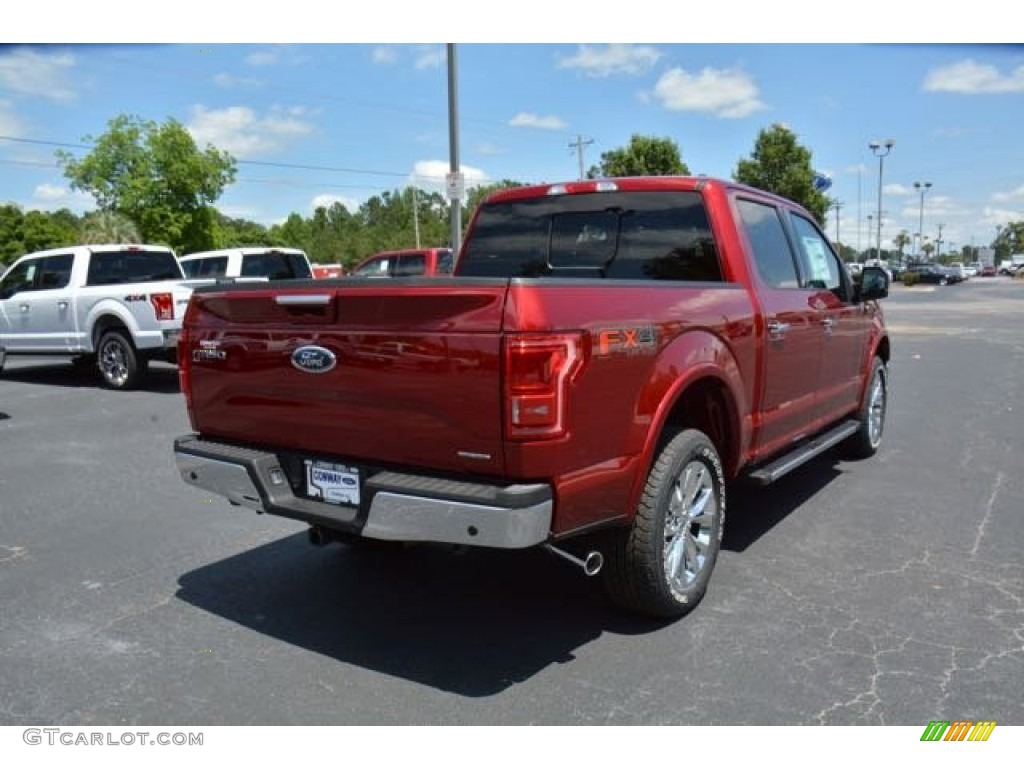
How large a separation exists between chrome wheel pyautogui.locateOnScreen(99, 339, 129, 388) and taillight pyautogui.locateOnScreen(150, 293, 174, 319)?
2.65 ft

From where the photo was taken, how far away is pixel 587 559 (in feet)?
10.9

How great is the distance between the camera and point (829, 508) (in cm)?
550

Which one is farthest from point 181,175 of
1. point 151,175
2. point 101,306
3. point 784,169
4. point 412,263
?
point 784,169

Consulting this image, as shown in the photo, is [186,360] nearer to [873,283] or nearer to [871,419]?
[873,283]

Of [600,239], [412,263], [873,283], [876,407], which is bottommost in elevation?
[876,407]

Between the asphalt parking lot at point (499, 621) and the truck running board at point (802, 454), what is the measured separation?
421 mm

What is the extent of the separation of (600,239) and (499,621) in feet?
7.23

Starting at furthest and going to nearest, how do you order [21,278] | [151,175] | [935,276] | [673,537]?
[935,276] → [151,175] → [21,278] → [673,537]

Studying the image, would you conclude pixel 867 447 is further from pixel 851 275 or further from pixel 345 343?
pixel 345 343

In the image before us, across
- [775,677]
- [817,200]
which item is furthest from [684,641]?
[817,200]

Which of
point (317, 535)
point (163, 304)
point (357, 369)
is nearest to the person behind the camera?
point (357, 369)

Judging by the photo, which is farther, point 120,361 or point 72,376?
point 72,376

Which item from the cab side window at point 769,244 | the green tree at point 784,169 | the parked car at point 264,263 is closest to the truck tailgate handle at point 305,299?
the cab side window at point 769,244

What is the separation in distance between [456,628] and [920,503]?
347 cm
